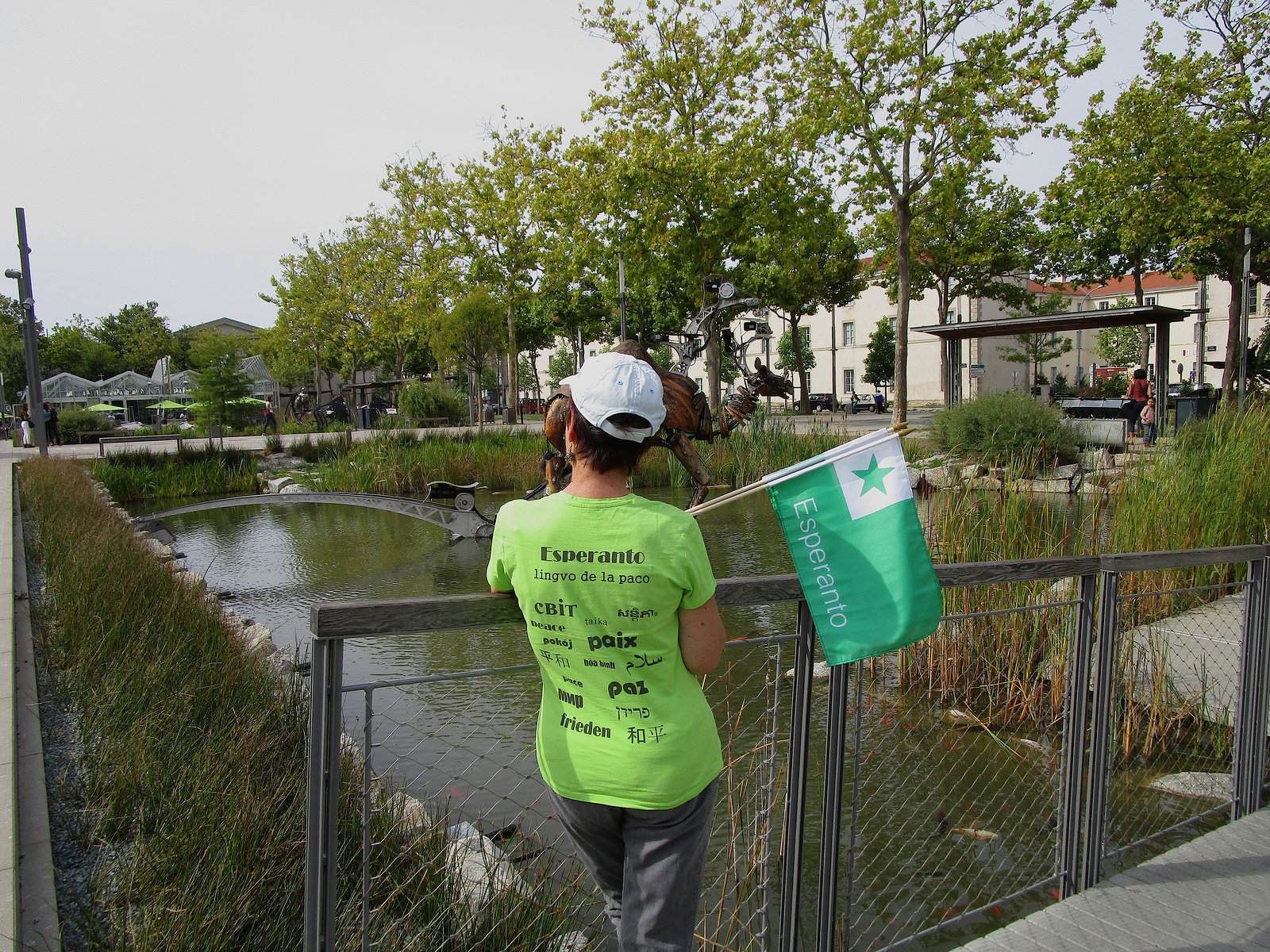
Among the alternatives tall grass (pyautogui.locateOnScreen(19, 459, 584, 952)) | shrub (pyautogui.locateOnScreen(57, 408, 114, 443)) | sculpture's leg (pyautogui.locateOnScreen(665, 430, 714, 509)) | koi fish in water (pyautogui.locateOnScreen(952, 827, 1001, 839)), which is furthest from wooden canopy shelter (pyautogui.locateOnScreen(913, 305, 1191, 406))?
shrub (pyautogui.locateOnScreen(57, 408, 114, 443))

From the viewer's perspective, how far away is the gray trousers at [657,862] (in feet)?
5.57

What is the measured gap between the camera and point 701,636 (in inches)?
67.2

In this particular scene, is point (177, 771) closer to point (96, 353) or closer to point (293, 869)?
point (293, 869)

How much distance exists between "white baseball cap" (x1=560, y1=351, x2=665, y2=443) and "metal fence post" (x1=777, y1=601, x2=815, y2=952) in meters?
0.68

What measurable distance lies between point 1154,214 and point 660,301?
22393 millimetres

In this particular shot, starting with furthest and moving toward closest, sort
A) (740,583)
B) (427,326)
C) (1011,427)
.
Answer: (427,326)
(1011,427)
(740,583)

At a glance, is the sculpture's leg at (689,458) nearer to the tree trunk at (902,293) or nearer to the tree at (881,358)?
the tree trunk at (902,293)

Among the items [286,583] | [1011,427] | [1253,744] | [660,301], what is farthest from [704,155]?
[660,301]

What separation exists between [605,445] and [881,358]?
1776 inches

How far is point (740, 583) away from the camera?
2043 millimetres

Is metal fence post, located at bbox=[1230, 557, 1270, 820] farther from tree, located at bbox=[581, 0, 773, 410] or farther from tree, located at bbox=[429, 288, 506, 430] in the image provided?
tree, located at bbox=[429, 288, 506, 430]

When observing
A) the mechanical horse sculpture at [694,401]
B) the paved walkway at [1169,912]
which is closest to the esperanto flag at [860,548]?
the paved walkway at [1169,912]

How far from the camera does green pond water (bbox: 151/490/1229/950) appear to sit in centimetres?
308

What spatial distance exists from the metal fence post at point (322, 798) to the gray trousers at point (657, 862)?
0.46 meters
